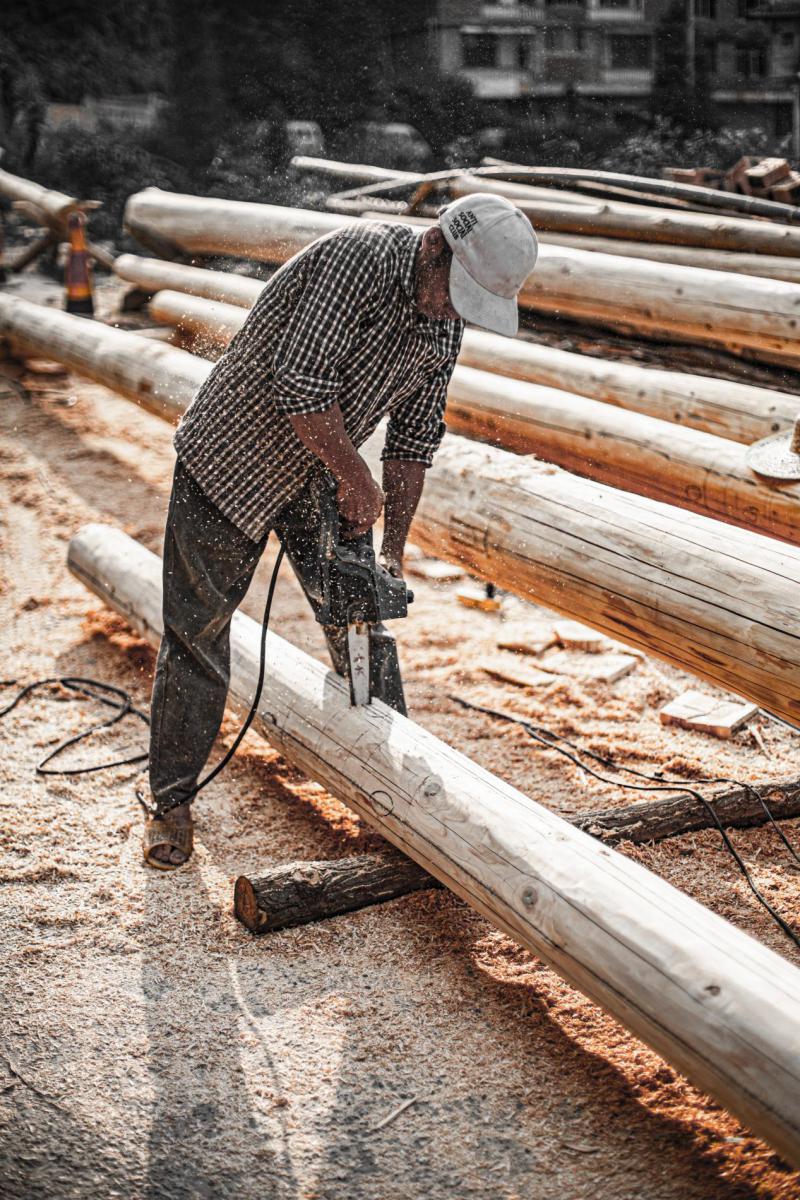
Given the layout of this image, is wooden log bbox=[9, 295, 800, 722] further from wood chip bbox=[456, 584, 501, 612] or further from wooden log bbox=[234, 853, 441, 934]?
wooden log bbox=[234, 853, 441, 934]

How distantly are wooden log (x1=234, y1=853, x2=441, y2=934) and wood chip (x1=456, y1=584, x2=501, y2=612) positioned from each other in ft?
8.11

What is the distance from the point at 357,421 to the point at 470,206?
2.20 ft

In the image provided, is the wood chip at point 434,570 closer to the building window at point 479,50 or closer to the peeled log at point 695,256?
the peeled log at point 695,256

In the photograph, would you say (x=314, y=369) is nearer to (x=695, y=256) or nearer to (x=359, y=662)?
(x=359, y=662)

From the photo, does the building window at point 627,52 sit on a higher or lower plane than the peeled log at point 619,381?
higher

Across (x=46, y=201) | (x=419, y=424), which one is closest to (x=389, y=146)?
(x=46, y=201)

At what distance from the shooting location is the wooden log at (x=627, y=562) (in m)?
3.32

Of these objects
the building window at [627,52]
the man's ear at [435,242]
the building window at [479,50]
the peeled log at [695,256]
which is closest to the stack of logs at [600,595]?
the peeled log at [695,256]

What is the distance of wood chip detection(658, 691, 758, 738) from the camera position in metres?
4.25

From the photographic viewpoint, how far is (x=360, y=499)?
300 centimetres

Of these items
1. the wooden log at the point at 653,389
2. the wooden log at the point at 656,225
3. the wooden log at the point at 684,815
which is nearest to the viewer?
the wooden log at the point at 684,815

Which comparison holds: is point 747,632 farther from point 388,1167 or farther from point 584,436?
point 584,436

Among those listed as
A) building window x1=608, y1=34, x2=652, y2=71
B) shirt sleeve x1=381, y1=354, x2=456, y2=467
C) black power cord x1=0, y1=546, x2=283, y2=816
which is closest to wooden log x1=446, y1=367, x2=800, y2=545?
shirt sleeve x1=381, y1=354, x2=456, y2=467

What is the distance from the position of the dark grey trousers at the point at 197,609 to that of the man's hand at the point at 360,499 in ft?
0.67
